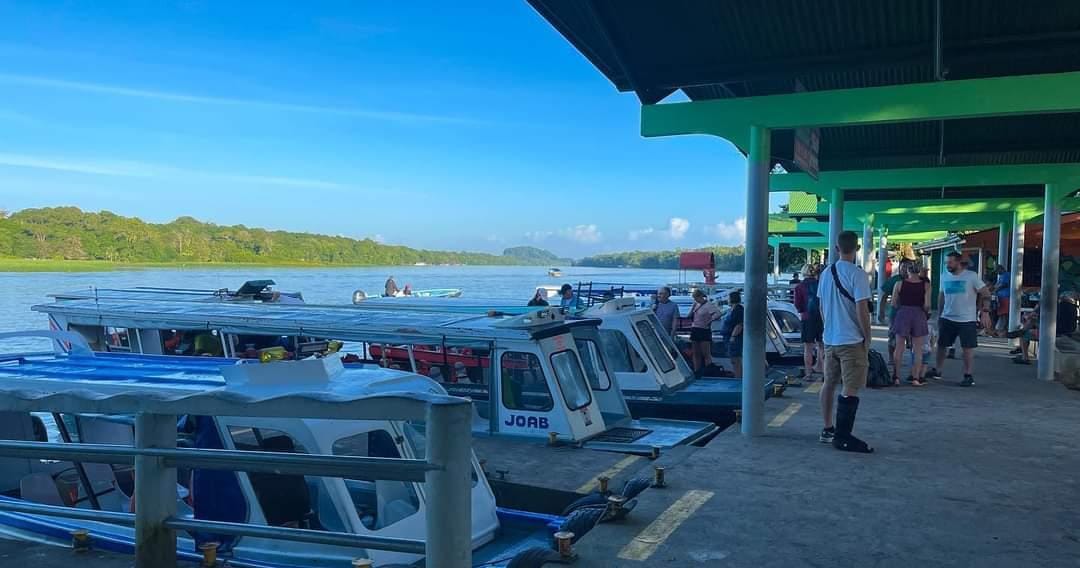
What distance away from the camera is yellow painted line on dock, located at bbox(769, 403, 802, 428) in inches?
335

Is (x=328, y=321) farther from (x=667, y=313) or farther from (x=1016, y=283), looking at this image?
(x=1016, y=283)

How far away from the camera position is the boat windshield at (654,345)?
37.1 feet

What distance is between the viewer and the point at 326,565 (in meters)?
4.62

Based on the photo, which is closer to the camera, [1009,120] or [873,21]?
[873,21]

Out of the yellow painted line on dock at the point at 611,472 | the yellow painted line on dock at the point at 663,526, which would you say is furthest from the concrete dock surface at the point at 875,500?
the yellow painted line on dock at the point at 611,472

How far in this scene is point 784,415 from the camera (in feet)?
29.7

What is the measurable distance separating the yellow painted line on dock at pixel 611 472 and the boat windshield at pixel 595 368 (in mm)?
2325

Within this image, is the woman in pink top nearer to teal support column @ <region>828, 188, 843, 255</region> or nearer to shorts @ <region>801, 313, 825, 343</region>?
shorts @ <region>801, 313, 825, 343</region>

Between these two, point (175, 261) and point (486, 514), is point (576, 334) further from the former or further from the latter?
point (175, 261)

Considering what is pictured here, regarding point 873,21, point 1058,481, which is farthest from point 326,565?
point 873,21

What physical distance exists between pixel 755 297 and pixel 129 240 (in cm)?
8291

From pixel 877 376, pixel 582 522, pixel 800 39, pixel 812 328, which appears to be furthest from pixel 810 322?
pixel 582 522

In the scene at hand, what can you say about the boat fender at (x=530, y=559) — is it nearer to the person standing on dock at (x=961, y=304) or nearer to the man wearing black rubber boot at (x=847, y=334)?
the man wearing black rubber boot at (x=847, y=334)

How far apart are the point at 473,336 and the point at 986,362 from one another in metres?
10.2
